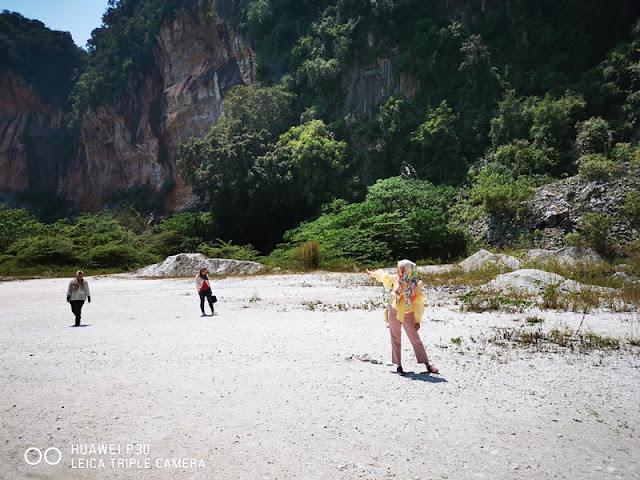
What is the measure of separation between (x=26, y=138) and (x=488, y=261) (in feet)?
212

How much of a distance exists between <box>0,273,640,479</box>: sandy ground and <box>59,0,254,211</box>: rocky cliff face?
1584 inches

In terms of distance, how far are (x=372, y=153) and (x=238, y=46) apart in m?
22.0

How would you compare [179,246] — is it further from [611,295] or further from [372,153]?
[611,295]

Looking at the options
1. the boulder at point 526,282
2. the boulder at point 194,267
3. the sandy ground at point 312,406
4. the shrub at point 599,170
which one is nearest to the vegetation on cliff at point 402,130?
the shrub at point 599,170

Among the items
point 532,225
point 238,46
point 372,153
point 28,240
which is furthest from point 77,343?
point 238,46

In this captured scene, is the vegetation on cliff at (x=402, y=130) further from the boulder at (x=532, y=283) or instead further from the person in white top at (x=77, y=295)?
the person in white top at (x=77, y=295)

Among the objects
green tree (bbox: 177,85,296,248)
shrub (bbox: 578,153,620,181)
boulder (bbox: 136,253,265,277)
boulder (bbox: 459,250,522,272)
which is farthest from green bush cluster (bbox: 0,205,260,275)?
shrub (bbox: 578,153,620,181)

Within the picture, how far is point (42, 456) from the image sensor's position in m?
3.31

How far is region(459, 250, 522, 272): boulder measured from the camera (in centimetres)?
1502

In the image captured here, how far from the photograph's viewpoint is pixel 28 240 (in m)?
25.0

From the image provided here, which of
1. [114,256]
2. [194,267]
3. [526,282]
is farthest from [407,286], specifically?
[114,256]

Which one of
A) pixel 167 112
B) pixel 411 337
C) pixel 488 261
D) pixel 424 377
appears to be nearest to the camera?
pixel 424 377

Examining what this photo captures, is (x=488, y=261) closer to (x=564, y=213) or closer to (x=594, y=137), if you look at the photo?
(x=564, y=213)

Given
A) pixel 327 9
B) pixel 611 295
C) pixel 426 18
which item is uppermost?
pixel 327 9
